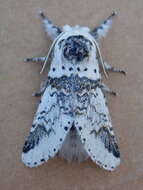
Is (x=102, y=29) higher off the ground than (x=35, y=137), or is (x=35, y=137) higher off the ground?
(x=102, y=29)

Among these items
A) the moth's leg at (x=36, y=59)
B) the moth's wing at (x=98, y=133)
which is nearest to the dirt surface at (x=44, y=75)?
the moth's leg at (x=36, y=59)

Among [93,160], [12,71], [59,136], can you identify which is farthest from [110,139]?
[12,71]

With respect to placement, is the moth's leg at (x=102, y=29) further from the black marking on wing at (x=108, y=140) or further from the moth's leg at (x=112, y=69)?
the black marking on wing at (x=108, y=140)

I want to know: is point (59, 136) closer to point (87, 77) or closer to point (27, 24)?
point (87, 77)

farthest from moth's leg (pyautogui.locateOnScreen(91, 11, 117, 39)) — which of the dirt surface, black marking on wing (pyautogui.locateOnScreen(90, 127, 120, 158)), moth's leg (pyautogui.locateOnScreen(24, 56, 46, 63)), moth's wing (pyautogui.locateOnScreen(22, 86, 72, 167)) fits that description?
black marking on wing (pyautogui.locateOnScreen(90, 127, 120, 158))

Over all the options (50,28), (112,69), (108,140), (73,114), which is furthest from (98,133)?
(50,28)

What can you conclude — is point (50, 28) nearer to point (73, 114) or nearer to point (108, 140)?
point (73, 114)

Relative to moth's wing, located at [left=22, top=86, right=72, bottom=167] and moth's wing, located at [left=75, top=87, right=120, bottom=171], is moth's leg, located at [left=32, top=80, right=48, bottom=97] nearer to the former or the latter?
moth's wing, located at [left=22, top=86, right=72, bottom=167]
